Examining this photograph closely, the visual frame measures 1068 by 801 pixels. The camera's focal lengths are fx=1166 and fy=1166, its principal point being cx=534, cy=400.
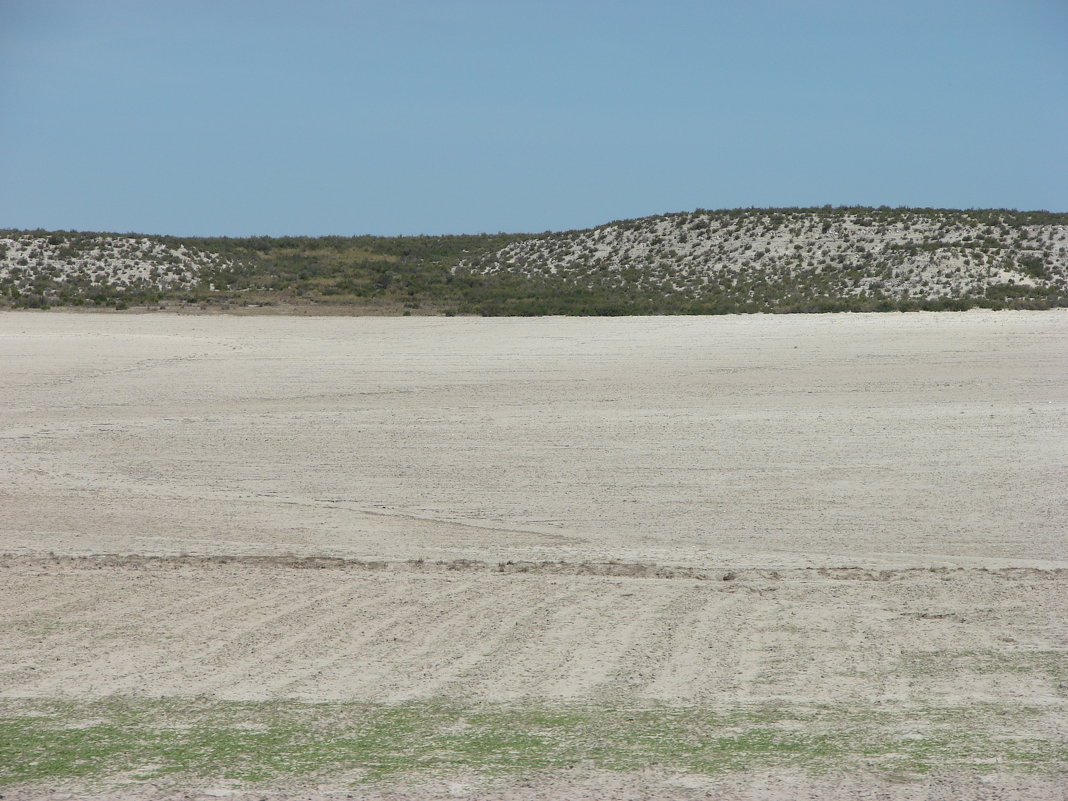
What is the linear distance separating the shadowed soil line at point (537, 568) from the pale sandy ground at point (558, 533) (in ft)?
0.14

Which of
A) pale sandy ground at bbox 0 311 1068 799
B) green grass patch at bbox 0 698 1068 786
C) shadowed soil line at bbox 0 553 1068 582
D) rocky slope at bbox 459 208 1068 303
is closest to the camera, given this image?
green grass patch at bbox 0 698 1068 786

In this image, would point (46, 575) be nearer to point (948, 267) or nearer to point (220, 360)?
point (220, 360)

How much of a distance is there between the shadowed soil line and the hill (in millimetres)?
23581

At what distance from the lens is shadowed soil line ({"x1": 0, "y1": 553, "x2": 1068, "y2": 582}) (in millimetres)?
8523

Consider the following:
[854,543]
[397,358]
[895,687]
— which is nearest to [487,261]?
[397,358]

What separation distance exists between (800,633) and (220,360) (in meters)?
16.1

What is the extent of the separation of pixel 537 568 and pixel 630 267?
42298mm

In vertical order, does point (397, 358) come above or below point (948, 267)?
below

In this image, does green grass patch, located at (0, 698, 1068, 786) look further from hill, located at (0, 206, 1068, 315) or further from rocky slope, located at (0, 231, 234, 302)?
rocky slope, located at (0, 231, 234, 302)

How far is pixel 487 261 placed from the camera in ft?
185

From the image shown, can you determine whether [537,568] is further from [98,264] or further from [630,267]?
[98,264]

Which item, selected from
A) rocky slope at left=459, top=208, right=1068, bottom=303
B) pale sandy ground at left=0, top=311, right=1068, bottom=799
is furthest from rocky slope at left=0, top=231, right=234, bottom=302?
pale sandy ground at left=0, top=311, right=1068, bottom=799

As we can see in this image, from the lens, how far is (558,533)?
996 centimetres

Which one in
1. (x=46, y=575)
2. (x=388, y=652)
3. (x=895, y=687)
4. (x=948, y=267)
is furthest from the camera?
(x=948, y=267)
